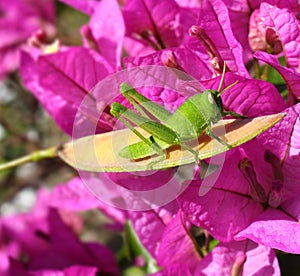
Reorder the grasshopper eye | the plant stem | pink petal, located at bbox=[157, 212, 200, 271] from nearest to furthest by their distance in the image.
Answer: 1. the grasshopper eye
2. pink petal, located at bbox=[157, 212, 200, 271]
3. the plant stem

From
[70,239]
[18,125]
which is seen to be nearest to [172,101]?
[70,239]

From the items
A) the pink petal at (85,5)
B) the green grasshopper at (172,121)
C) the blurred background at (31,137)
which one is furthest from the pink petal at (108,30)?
the blurred background at (31,137)

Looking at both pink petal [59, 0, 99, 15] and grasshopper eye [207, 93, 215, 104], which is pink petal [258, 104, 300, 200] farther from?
pink petal [59, 0, 99, 15]

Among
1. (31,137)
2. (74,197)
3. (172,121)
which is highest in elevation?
(172,121)

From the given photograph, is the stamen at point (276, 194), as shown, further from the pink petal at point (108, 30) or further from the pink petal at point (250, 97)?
A: the pink petal at point (108, 30)

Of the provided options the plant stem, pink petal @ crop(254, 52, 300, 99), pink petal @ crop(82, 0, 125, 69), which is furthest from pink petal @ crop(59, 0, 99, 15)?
→ pink petal @ crop(254, 52, 300, 99)

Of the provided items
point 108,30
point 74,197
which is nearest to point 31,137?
point 74,197

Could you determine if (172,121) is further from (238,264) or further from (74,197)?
(74,197)

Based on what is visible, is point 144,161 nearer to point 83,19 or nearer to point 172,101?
point 172,101

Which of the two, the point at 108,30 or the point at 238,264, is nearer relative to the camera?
the point at 238,264
